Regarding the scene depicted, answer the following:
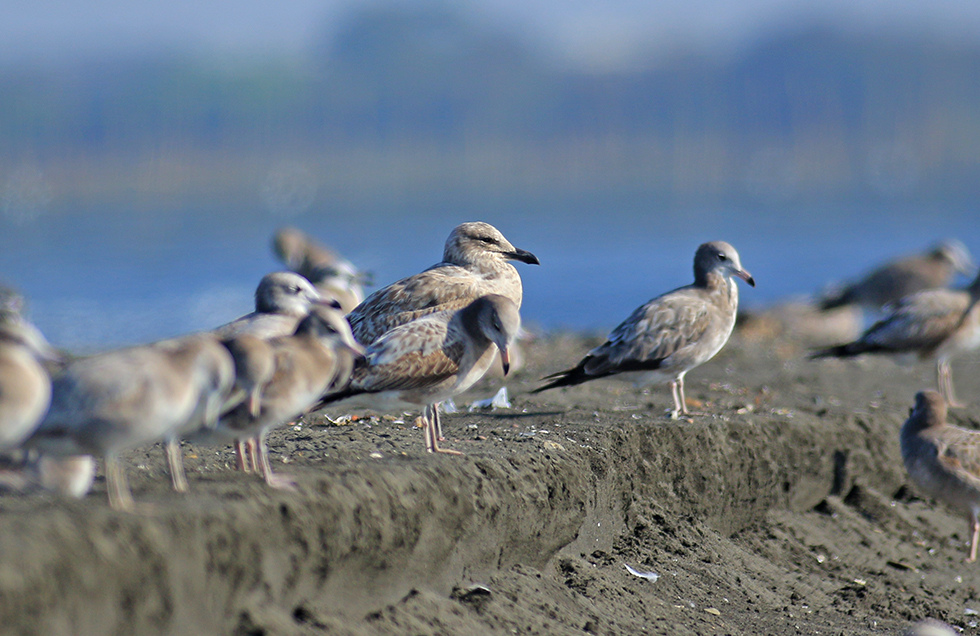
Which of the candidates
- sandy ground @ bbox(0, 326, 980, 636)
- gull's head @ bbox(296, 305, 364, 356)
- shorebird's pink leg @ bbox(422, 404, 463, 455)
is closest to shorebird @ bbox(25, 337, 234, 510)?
sandy ground @ bbox(0, 326, 980, 636)

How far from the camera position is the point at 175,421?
12.8ft

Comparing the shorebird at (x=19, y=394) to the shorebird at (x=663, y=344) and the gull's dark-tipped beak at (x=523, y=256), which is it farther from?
the shorebird at (x=663, y=344)

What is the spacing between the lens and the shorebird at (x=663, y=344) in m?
7.75

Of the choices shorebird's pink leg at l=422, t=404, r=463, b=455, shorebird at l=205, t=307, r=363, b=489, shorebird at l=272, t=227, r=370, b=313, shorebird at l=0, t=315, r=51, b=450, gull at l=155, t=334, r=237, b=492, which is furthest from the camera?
shorebird at l=272, t=227, r=370, b=313

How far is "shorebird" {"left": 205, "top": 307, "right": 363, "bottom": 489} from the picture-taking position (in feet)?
14.6

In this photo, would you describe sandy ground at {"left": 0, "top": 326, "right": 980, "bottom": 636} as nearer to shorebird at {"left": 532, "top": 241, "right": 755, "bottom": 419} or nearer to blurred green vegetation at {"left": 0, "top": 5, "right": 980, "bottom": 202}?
shorebird at {"left": 532, "top": 241, "right": 755, "bottom": 419}

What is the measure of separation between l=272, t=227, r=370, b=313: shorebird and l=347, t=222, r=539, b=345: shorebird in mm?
3377

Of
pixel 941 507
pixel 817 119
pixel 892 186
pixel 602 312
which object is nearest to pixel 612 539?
pixel 941 507

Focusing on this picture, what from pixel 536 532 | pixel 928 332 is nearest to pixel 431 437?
pixel 536 532

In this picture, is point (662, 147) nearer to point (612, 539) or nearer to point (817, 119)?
point (817, 119)

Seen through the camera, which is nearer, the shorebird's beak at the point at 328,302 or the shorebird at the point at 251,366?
the shorebird at the point at 251,366

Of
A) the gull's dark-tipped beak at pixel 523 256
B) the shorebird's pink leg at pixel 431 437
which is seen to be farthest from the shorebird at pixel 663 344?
the shorebird's pink leg at pixel 431 437

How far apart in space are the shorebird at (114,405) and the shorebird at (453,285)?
292cm

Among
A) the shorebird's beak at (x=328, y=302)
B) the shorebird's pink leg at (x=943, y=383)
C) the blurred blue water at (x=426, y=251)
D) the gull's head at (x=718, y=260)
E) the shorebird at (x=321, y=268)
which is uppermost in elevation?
the blurred blue water at (x=426, y=251)
